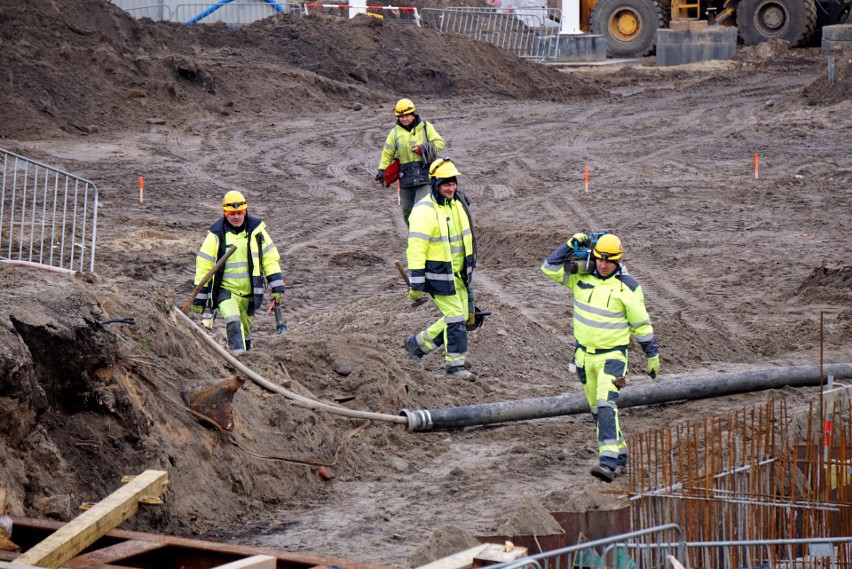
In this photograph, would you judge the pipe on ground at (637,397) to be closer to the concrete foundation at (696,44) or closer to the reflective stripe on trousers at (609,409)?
the reflective stripe on trousers at (609,409)

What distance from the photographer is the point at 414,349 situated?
11.2 metres

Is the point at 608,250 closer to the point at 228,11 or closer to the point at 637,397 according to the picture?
the point at 637,397

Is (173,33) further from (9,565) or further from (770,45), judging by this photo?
(9,565)

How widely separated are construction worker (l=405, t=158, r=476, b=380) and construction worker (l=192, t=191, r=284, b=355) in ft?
4.25

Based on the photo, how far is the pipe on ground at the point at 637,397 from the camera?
31.9 feet

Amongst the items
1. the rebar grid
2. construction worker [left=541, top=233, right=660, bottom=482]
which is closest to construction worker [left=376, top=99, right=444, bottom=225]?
construction worker [left=541, top=233, right=660, bottom=482]

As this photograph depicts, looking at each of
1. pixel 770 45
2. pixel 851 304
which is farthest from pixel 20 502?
pixel 770 45

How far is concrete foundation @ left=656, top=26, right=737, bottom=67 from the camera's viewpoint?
34.5 metres

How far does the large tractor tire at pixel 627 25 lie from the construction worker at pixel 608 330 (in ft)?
93.7

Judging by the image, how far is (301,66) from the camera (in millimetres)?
29984

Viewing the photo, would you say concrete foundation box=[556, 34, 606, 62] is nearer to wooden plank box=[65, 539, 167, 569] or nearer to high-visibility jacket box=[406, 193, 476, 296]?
high-visibility jacket box=[406, 193, 476, 296]

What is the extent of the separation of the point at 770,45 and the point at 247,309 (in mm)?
27048

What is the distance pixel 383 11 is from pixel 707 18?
10047 millimetres

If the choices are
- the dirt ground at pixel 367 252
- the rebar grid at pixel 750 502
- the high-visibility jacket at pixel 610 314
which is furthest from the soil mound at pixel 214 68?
the rebar grid at pixel 750 502
